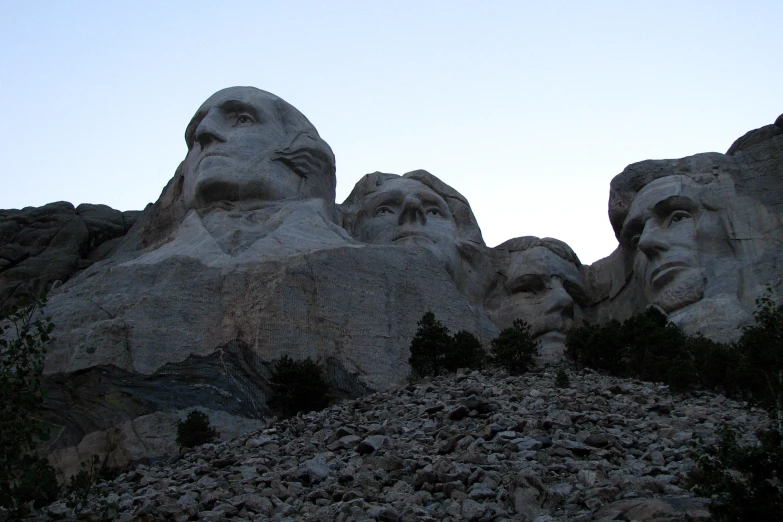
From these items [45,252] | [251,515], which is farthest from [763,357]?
[45,252]

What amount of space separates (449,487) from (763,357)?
5.48 m

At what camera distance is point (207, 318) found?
65.7 feet

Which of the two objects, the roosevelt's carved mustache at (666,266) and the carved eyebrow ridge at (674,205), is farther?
the carved eyebrow ridge at (674,205)

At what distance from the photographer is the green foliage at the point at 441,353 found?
18.0m

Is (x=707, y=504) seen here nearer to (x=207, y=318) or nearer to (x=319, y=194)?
(x=207, y=318)

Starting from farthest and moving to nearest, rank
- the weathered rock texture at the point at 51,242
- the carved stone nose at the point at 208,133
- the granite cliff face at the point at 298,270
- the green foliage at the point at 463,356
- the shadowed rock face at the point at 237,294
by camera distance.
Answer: the weathered rock texture at the point at 51,242, the carved stone nose at the point at 208,133, the granite cliff face at the point at 298,270, the shadowed rock face at the point at 237,294, the green foliage at the point at 463,356

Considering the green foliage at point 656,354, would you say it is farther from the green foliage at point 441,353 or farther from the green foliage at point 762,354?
the green foliage at point 441,353

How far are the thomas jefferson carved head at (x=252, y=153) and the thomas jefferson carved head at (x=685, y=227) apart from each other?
5608 millimetres

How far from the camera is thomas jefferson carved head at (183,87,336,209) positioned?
2345 centimetres

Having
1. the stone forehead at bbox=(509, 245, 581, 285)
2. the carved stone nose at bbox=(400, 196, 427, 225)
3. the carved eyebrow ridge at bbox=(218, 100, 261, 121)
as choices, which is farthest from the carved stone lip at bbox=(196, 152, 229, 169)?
the stone forehead at bbox=(509, 245, 581, 285)

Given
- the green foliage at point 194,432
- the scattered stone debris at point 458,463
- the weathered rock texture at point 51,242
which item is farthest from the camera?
the weathered rock texture at point 51,242

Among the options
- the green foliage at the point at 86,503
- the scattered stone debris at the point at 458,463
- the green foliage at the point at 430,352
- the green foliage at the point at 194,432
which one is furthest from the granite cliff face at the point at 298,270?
the green foliage at the point at 86,503

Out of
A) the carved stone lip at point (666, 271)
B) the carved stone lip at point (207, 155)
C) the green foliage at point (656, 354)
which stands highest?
the carved stone lip at point (207, 155)

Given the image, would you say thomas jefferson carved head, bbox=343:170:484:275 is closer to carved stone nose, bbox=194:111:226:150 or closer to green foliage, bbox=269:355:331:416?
carved stone nose, bbox=194:111:226:150
